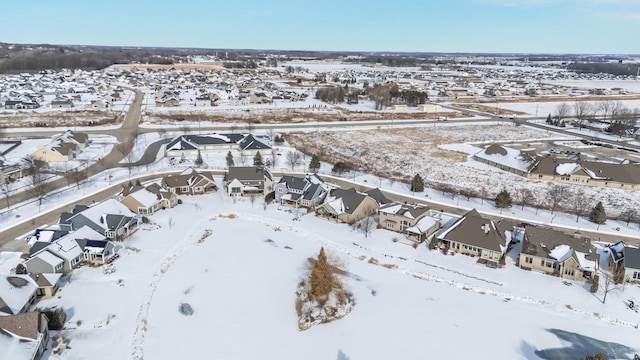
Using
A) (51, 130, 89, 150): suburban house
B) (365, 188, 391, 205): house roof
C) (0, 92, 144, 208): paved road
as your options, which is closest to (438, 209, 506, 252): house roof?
(365, 188, 391, 205): house roof

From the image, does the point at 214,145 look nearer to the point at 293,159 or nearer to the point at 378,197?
the point at 293,159

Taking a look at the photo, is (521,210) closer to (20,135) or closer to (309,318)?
(309,318)

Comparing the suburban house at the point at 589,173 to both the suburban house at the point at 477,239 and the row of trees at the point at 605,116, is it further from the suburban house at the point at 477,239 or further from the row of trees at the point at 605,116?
the row of trees at the point at 605,116

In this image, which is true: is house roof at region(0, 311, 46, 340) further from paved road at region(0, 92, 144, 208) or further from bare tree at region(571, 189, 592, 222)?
bare tree at region(571, 189, 592, 222)

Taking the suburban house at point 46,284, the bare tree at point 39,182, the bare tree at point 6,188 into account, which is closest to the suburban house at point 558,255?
the suburban house at point 46,284

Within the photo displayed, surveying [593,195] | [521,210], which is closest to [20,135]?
[521,210]
